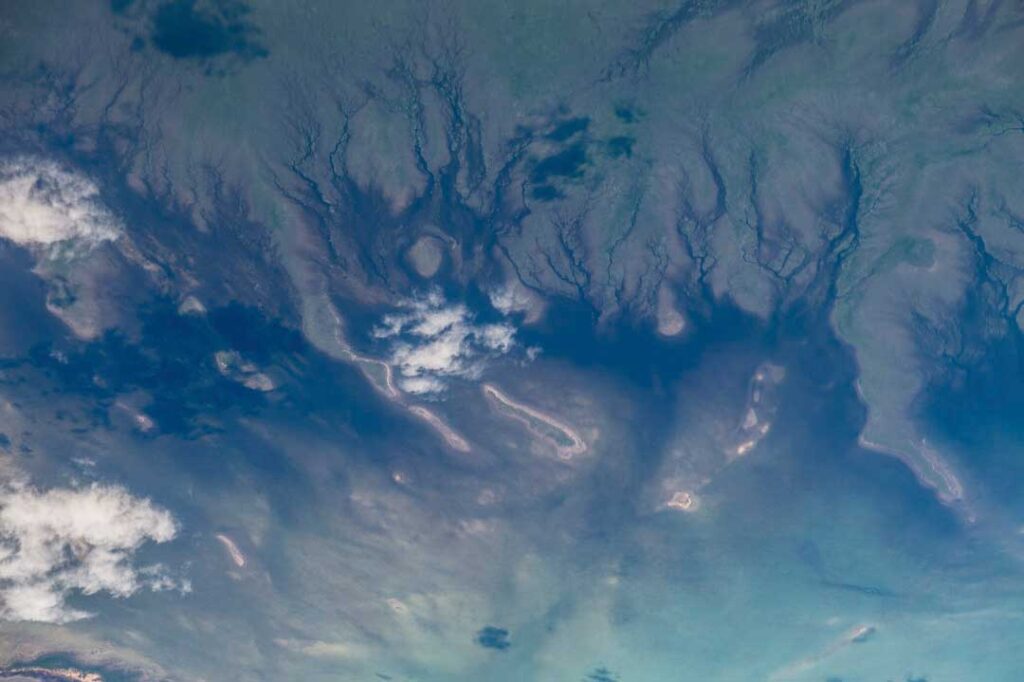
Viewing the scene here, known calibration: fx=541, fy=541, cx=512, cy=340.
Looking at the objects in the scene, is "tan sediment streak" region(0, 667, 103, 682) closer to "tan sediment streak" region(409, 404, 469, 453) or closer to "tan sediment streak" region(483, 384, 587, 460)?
"tan sediment streak" region(409, 404, 469, 453)

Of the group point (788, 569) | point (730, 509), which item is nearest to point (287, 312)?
point (730, 509)

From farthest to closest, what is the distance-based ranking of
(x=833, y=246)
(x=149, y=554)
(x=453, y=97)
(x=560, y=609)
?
1. (x=560, y=609)
2. (x=149, y=554)
3. (x=833, y=246)
4. (x=453, y=97)

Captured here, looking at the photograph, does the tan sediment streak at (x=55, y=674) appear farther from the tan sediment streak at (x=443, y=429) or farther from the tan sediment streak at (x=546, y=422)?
the tan sediment streak at (x=546, y=422)

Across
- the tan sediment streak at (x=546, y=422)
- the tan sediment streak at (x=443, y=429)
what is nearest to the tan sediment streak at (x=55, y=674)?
the tan sediment streak at (x=443, y=429)

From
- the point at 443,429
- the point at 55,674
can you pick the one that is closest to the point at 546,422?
the point at 443,429

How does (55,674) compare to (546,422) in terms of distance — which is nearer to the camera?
(546,422)

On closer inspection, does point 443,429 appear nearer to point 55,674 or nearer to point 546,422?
point 546,422

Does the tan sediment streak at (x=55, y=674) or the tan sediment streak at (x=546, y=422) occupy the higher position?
the tan sediment streak at (x=546, y=422)

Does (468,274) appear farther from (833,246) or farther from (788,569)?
(788,569)
